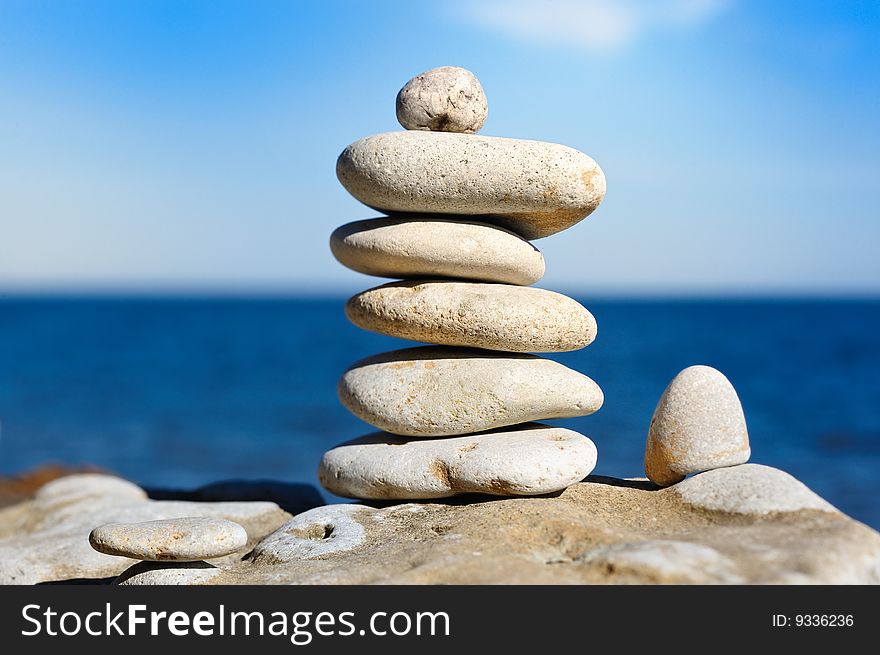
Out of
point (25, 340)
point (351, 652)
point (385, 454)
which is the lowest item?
point (351, 652)

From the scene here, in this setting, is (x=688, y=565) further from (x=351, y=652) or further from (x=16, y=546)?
(x=16, y=546)

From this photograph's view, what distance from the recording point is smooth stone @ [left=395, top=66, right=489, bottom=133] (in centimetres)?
679

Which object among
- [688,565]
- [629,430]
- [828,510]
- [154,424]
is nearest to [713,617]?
[688,565]

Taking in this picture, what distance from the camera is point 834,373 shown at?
33.2 m

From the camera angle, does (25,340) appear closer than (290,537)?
No

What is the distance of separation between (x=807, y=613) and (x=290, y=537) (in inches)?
134

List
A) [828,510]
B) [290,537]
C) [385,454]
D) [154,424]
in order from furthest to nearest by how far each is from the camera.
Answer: [154,424] → [385,454] → [290,537] → [828,510]

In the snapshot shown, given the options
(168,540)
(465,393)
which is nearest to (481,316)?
(465,393)

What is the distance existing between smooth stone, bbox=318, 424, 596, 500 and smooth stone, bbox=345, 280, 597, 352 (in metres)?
0.75

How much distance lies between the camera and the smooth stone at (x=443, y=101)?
679 cm

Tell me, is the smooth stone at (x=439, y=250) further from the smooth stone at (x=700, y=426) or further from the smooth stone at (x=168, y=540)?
the smooth stone at (x=168, y=540)

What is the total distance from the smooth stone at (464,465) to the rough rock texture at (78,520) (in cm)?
105

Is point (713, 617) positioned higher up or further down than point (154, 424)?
further down

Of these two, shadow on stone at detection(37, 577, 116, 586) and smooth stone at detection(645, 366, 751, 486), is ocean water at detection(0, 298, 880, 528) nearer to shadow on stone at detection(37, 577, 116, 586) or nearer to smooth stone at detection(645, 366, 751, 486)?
smooth stone at detection(645, 366, 751, 486)
